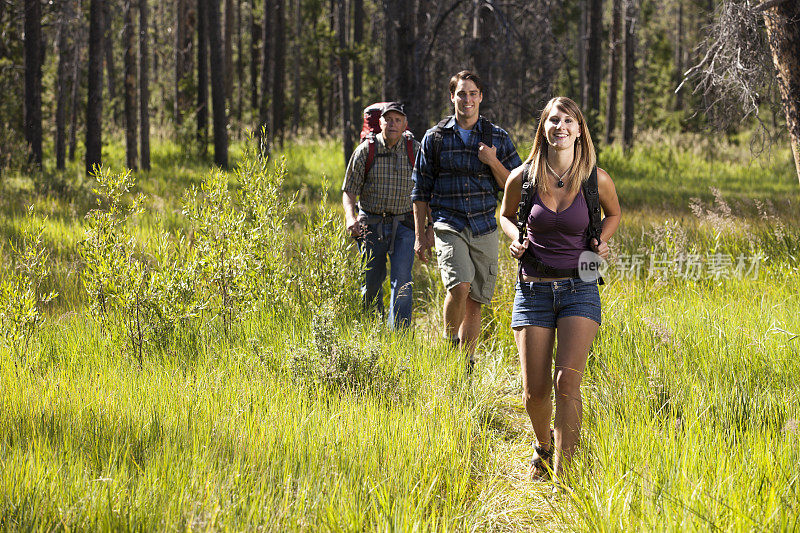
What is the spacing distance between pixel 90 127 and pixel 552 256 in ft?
45.4

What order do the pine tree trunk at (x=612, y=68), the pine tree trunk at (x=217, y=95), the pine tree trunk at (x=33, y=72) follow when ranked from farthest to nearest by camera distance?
the pine tree trunk at (x=612, y=68) → the pine tree trunk at (x=33, y=72) → the pine tree trunk at (x=217, y=95)

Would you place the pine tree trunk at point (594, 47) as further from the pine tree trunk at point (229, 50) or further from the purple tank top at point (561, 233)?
the purple tank top at point (561, 233)

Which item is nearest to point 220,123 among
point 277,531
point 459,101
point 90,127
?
point 90,127

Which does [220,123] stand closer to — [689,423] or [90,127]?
[90,127]

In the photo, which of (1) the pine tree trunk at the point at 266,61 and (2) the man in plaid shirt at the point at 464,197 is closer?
(2) the man in plaid shirt at the point at 464,197

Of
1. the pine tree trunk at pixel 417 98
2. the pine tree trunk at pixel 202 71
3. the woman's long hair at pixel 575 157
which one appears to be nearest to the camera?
the woman's long hair at pixel 575 157

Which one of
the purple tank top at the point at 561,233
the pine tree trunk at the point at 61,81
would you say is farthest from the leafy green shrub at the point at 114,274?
the pine tree trunk at the point at 61,81

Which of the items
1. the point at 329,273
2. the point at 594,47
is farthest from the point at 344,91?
the point at 329,273

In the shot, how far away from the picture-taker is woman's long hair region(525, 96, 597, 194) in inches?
154

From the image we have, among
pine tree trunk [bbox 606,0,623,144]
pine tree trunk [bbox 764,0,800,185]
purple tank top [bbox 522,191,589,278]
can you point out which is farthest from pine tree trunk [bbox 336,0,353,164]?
purple tank top [bbox 522,191,589,278]

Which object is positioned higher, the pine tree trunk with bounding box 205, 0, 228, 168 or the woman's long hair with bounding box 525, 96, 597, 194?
the pine tree trunk with bounding box 205, 0, 228, 168

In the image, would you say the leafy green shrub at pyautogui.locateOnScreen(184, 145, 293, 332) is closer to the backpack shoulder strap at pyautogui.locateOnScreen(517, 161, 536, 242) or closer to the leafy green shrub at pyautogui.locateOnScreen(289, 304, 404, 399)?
the leafy green shrub at pyautogui.locateOnScreen(289, 304, 404, 399)

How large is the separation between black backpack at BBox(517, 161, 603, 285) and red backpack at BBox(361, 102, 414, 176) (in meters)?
2.43

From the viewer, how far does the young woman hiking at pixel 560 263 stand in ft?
12.6
